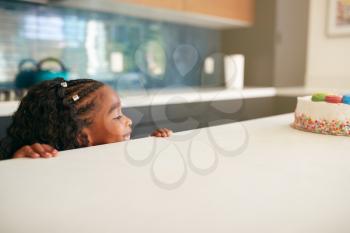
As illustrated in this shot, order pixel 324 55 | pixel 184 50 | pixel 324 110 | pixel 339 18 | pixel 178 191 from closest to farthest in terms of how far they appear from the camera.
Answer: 1. pixel 178 191
2. pixel 324 110
3. pixel 184 50
4. pixel 339 18
5. pixel 324 55

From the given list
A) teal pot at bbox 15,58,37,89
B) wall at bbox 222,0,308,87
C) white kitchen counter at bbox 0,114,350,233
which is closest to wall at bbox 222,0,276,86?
wall at bbox 222,0,308,87

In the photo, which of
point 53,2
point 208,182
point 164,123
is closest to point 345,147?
point 208,182

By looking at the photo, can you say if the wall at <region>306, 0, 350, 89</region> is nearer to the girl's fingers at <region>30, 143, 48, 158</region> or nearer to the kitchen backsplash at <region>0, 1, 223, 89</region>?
the kitchen backsplash at <region>0, 1, 223, 89</region>

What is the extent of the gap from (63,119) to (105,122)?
0.37ft

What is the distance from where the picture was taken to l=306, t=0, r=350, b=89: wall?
2.85 m

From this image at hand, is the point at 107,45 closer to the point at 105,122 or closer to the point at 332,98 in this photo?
the point at 105,122

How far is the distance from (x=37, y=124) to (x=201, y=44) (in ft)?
7.41

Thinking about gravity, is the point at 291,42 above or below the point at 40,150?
above

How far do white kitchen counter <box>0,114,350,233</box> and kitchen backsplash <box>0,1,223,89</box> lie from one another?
4.86 feet

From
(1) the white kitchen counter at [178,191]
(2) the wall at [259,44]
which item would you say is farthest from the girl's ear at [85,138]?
(2) the wall at [259,44]

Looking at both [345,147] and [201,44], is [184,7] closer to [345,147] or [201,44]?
[201,44]

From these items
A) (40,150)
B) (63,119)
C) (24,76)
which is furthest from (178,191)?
(24,76)

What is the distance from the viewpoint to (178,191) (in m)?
0.39

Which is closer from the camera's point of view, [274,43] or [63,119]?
[63,119]
